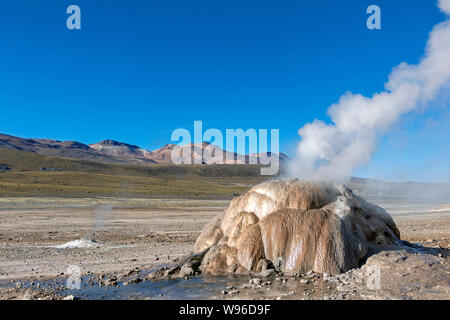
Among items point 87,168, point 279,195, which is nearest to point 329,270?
point 279,195

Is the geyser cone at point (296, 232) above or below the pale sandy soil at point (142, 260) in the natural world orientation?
above

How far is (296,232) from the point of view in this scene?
1119cm

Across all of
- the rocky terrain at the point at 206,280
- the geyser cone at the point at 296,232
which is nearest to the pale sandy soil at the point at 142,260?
the rocky terrain at the point at 206,280

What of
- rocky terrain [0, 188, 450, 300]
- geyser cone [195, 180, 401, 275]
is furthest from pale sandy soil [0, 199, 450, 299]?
geyser cone [195, 180, 401, 275]

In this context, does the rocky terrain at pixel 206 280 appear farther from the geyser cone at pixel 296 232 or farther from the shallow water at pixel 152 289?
the geyser cone at pixel 296 232

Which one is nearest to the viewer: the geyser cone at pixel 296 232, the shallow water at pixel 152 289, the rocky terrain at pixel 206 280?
the rocky terrain at pixel 206 280

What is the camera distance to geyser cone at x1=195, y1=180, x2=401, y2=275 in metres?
10.9

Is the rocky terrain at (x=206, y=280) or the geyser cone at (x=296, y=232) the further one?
the geyser cone at (x=296, y=232)

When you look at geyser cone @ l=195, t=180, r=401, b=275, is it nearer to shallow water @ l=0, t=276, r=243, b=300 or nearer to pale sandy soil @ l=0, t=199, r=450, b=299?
pale sandy soil @ l=0, t=199, r=450, b=299

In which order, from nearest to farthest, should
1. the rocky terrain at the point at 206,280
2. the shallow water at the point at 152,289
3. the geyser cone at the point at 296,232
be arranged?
the rocky terrain at the point at 206,280, the shallow water at the point at 152,289, the geyser cone at the point at 296,232

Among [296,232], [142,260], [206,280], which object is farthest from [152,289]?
[142,260]

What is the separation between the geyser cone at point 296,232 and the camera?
10852 millimetres
